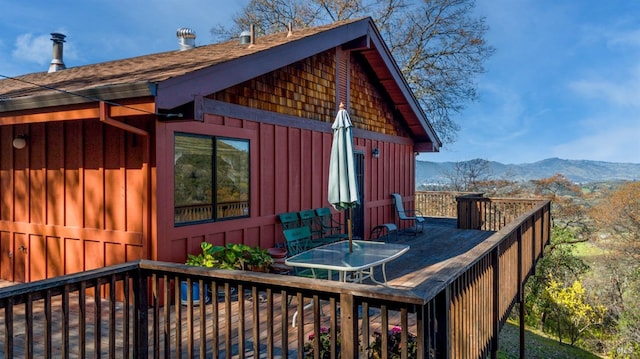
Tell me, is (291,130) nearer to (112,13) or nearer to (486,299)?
(486,299)

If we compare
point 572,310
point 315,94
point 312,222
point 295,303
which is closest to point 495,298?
point 295,303

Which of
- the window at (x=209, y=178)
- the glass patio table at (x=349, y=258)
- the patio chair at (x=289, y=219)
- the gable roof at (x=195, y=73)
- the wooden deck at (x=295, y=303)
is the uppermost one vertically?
the gable roof at (x=195, y=73)

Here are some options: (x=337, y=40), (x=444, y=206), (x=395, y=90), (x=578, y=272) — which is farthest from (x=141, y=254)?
(x=578, y=272)

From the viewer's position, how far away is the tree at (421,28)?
1825cm

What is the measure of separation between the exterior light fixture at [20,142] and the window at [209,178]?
7.66 feet

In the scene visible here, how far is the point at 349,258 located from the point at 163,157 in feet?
7.72

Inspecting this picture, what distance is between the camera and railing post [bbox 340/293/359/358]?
7.31 ft

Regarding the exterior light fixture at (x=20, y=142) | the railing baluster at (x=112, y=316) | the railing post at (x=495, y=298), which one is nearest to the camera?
the railing baluster at (x=112, y=316)

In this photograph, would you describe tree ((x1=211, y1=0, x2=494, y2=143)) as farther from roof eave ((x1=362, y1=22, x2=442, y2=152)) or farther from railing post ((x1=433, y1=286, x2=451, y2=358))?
railing post ((x1=433, y1=286, x2=451, y2=358))

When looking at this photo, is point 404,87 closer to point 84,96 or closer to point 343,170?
point 343,170

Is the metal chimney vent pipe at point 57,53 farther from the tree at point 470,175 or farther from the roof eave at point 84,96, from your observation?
the tree at point 470,175

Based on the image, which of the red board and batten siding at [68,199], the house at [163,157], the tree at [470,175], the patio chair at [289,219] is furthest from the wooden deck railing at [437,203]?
the red board and batten siding at [68,199]

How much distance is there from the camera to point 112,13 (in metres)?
17.1

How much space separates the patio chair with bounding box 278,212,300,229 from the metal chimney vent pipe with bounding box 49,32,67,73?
22.0ft
